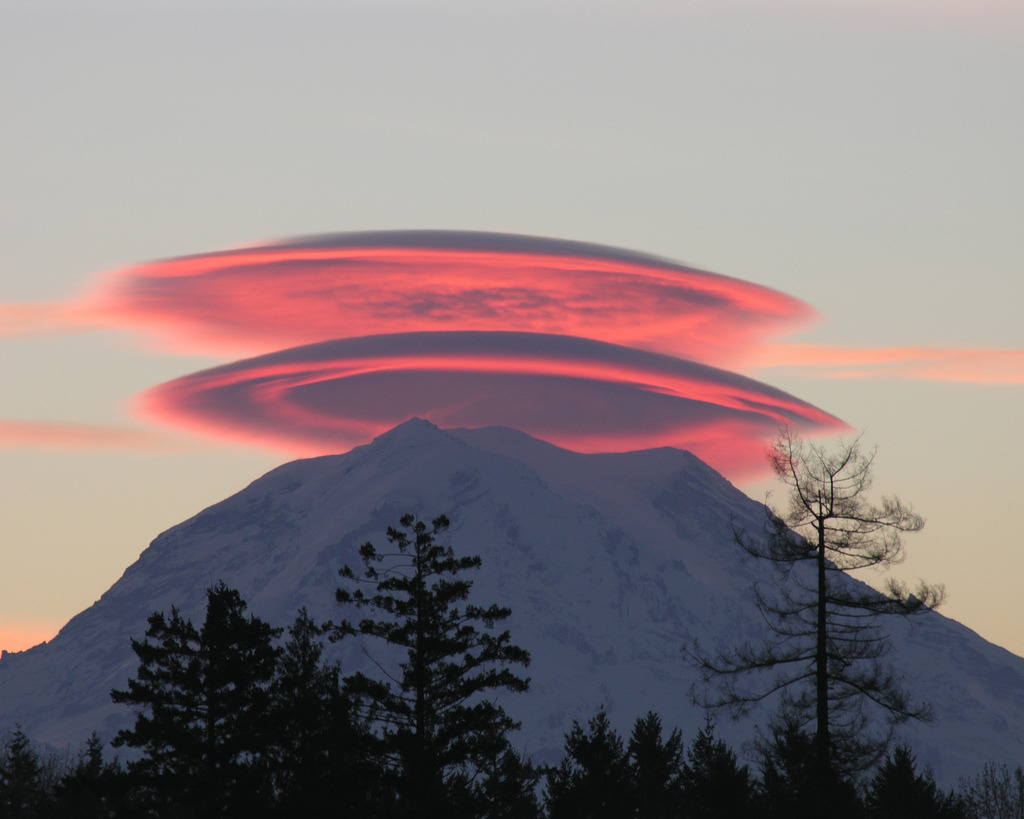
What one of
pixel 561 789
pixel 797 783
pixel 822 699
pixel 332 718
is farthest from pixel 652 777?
pixel 822 699

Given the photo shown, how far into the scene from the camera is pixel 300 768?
44844mm

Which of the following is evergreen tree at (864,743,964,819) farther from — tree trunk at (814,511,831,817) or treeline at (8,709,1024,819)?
tree trunk at (814,511,831,817)

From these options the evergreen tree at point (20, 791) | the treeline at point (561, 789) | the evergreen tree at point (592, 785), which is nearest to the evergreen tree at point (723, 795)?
the treeline at point (561, 789)

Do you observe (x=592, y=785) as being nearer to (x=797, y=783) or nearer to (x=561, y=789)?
(x=561, y=789)

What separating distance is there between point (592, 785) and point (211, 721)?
3413 cm

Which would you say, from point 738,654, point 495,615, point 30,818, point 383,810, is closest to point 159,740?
point 383,810

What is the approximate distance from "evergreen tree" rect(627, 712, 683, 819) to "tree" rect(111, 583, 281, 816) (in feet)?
123

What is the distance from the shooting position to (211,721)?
141 feet

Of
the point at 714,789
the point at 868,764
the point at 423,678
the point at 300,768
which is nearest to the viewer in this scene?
the point at 868,764

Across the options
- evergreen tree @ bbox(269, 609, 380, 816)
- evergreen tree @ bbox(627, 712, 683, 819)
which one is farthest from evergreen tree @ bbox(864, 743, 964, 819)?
evergreen tree @ bbox(269, 609, 380, 816)

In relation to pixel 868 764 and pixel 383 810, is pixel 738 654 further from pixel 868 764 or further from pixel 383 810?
pixel 383 810

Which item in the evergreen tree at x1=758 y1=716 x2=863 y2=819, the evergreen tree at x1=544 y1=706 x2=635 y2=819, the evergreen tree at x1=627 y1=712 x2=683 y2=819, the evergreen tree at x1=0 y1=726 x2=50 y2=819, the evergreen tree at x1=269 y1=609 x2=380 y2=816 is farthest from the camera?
the evergreen tree at x1=0 y1=726 x2=50 y2=819

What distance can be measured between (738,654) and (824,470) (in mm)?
4398

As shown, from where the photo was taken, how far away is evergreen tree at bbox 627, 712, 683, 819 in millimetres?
79688
